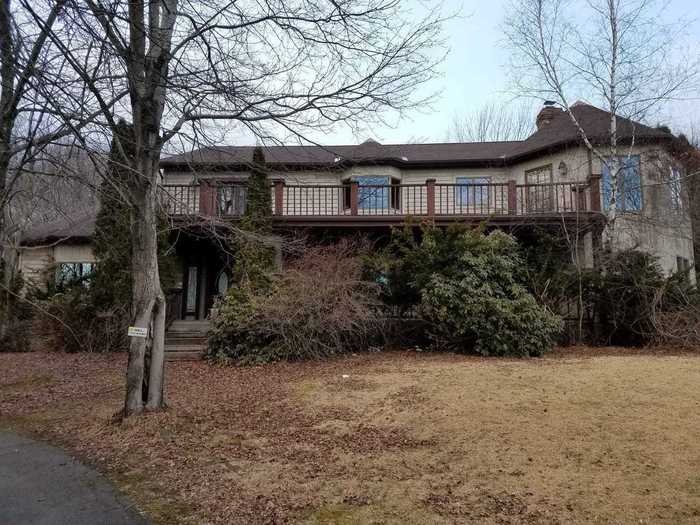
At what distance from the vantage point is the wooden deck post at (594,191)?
45.5ft

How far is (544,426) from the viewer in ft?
18.0

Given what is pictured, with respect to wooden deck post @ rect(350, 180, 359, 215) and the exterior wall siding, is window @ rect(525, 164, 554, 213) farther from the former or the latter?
wooden deck post @ rect(350, 180, 359, 215)

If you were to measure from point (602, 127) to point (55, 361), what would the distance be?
1748 centimetres

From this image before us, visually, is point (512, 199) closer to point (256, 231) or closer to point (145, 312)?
point (256, 231)

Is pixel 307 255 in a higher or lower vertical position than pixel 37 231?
lower

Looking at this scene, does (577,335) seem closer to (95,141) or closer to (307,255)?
(307,255)

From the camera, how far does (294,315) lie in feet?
35.7

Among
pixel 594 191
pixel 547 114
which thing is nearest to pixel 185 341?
pixel 594 191

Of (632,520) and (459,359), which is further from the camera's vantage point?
(459,359)

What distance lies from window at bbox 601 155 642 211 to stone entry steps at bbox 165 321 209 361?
1292 cm

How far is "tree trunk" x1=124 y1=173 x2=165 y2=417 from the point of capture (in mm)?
6176

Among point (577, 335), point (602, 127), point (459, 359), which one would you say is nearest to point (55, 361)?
point (459, 359)

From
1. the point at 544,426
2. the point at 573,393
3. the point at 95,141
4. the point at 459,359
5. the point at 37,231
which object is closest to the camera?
the point at 544,426

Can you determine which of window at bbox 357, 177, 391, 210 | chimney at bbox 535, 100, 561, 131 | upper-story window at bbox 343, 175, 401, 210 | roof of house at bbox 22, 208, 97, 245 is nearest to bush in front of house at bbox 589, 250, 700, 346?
upper-story window at bbox 343, 175, 401, 210
